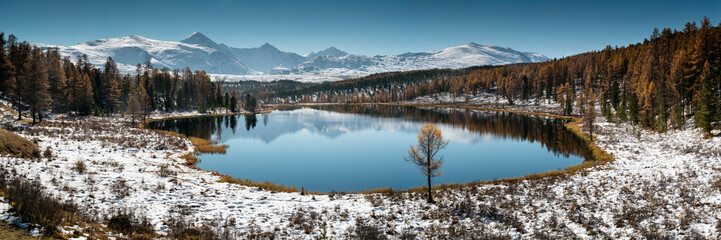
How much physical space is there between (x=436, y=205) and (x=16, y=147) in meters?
31.3

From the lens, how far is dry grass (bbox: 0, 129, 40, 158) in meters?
22.5

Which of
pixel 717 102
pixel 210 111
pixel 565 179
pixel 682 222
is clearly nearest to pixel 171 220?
pixel 682 222

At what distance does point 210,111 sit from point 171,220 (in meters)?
121

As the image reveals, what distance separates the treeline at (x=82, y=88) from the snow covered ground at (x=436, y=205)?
95.2 ft

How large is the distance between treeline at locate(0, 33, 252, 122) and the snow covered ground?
1143 inches

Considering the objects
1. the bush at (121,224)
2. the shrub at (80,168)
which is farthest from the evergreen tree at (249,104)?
the bush at (121,224)

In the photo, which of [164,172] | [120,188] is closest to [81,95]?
[164,172]

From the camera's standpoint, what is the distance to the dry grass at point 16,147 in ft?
73.7

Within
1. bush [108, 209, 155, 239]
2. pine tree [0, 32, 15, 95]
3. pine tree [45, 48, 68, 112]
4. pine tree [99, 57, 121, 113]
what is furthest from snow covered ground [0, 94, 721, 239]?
pine tree [99, 57, 121, 113]

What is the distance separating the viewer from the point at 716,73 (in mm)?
57156

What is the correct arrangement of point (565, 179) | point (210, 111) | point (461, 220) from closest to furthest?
1. point (461, 220)
2. point (565, 179)
3. point (210, 111)

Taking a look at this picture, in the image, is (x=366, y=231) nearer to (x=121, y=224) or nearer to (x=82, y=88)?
(x=121, y=224)

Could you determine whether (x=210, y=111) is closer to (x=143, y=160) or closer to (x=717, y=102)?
(x=143, y=160)

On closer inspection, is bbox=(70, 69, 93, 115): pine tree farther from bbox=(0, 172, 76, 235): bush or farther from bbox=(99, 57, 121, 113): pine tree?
bbox=(0, 172, 76, 235): bush
